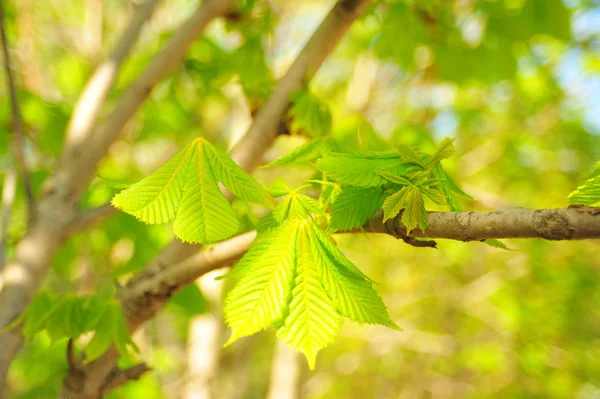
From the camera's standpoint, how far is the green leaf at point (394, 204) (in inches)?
20.0

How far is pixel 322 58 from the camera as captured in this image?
101 centimetres

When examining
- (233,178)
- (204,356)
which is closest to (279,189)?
(233,178)

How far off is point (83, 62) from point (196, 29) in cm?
196

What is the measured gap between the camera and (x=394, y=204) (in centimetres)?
51

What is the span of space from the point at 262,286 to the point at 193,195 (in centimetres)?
14

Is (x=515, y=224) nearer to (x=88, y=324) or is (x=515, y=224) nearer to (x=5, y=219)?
(x=88, y=324)

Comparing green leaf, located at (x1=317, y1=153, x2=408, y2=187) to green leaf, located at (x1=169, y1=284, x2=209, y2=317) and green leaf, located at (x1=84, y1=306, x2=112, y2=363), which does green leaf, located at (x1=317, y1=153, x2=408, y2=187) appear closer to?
green leaf, located at (x1=84, y1=306, x2=112, y2=363)

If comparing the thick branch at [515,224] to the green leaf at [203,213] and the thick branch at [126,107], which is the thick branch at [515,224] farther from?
the thick branch at [126,107]

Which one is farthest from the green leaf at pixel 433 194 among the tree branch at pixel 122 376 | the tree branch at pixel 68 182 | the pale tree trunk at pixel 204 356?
the pale tree trunk at pixel 204 356

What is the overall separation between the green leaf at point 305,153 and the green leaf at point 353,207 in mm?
165

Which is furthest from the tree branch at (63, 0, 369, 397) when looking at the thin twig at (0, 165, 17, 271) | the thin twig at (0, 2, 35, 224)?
the thin twig at (0, 165, 17, 271)

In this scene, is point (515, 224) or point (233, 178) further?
point (233, 178)

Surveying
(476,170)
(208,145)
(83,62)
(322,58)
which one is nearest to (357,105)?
(476,170)

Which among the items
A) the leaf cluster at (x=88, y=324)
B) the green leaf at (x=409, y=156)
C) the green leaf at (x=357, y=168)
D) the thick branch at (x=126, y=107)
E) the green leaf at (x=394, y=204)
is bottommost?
the leaf cluster at (x=88, y=324)
